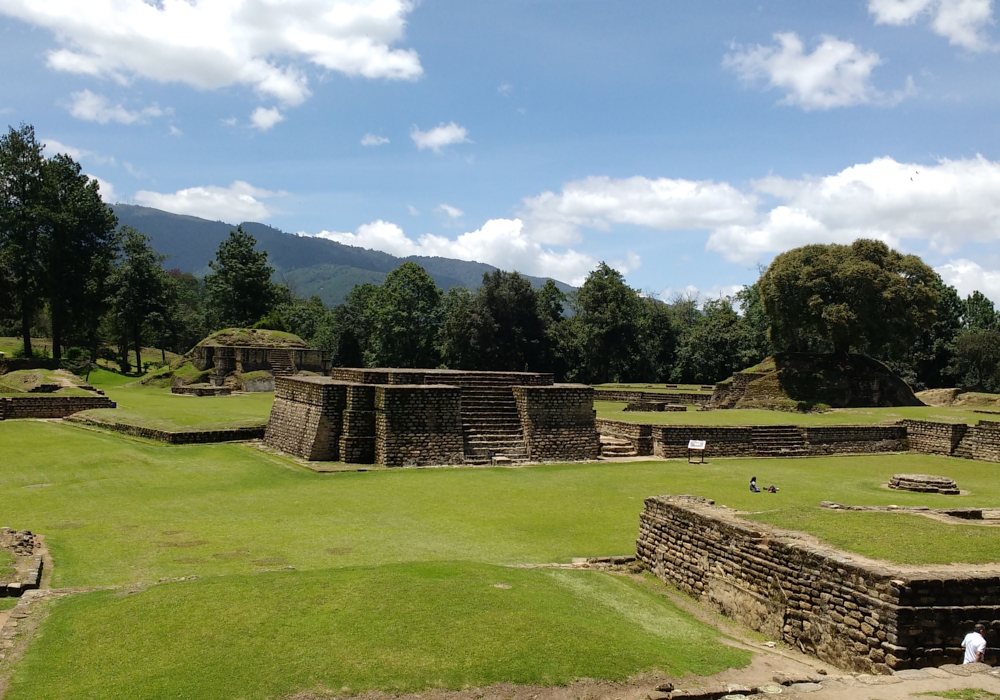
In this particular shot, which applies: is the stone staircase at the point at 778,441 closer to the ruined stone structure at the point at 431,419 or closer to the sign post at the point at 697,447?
the sign post at the point at 697,447

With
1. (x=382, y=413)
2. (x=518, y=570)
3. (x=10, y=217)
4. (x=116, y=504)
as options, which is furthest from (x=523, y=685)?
(x=10, y=217)

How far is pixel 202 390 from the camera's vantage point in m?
29.1

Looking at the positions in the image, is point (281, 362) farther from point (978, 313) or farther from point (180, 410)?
point (978, 313)

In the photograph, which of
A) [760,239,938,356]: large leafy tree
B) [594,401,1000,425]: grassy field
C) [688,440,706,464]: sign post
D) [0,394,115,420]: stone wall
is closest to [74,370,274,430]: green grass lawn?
[0,394,115,420]: stone wall

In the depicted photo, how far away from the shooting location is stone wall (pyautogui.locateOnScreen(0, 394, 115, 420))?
20328 millimetres

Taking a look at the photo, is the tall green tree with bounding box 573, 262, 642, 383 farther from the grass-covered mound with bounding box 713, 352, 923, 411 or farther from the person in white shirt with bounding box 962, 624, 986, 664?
the person in white shirt with bounding box 962, 624, 986, 664

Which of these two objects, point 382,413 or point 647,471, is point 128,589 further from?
point 647,471

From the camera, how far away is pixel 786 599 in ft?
21.7

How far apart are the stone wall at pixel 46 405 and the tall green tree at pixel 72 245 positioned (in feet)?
48.7

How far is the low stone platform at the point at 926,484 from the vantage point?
1403 centimetres

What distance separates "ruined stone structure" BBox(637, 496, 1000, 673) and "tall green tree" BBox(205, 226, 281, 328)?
137 feet

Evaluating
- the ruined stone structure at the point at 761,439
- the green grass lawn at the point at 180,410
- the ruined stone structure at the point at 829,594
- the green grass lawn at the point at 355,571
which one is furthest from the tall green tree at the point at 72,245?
the ruined stone structure at the point at 829,594

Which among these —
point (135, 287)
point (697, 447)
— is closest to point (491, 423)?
point (697, 447)

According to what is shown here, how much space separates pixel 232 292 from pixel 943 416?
39287mm
